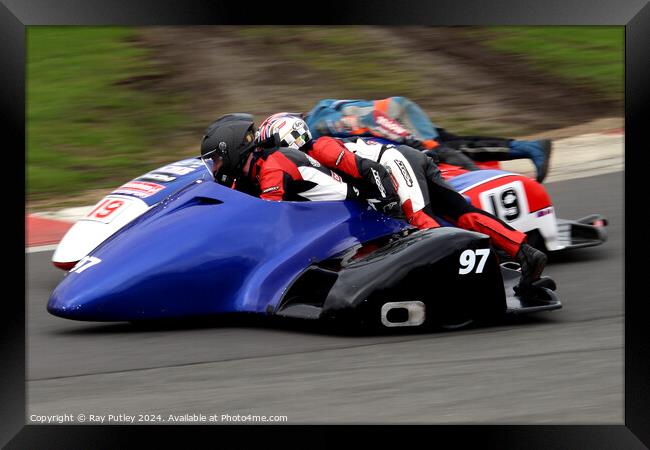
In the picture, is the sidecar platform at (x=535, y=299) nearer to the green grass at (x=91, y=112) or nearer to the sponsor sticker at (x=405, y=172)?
the sponsor sticker at (x=405, y=172)

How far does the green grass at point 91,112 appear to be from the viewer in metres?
10.6

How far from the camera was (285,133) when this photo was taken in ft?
21.1

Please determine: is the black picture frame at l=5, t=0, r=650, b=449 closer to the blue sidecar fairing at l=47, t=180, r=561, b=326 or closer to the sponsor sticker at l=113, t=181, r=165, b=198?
the blue sidecar fairing at l=47, t=180, r=561, b=326

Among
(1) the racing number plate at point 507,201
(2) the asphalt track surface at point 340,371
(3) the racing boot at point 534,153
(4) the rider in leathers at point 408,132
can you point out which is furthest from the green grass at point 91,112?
(1) the racing number plate at point 507,201

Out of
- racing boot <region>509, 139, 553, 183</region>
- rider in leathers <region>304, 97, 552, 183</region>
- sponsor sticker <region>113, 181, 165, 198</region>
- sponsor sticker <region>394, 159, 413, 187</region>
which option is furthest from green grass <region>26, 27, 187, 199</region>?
sponsor sticker <region>394, 159, 413, 187</region>

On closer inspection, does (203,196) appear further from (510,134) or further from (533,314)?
(510,134)

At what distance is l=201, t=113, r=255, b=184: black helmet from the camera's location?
615 centimetres

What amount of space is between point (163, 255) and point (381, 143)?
1896 millimetres

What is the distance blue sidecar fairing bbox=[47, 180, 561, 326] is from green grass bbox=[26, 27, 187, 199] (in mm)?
4508

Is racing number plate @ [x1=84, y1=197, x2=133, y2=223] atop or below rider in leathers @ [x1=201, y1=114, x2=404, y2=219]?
below

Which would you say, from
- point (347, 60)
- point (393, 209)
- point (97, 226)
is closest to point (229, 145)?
point (393, 209)

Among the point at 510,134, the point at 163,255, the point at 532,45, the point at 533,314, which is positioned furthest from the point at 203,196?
the point at 532,45

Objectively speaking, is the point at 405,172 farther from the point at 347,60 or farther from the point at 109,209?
the point at 347,60

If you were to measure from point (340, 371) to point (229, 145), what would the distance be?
1645 millimetres
